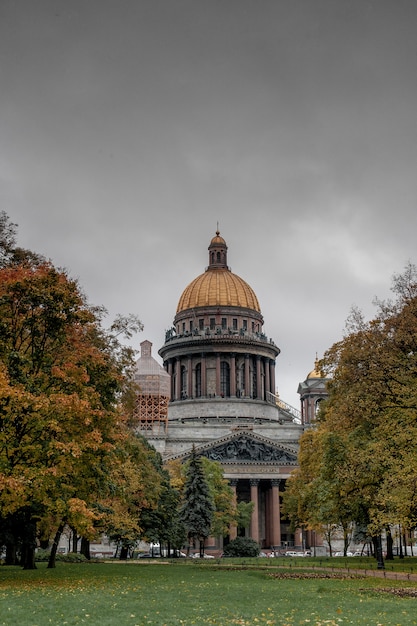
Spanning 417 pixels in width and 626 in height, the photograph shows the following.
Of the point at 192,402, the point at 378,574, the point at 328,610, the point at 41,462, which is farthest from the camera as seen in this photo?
the point at 192,402

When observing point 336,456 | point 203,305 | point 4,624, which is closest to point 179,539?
point 336,456

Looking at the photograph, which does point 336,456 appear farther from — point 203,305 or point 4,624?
point 203,305

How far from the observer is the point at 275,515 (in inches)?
3752

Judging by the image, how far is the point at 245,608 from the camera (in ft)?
68.0

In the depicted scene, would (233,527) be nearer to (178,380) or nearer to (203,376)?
(203,376)

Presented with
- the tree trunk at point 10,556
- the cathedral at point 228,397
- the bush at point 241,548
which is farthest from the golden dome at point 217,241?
the tree trunk at point 10,556

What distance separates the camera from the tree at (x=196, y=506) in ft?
205

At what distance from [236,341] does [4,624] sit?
322ft

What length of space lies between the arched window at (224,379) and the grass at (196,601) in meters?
81.9

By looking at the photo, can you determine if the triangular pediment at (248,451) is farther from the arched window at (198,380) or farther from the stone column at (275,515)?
the arched window at (198,380)

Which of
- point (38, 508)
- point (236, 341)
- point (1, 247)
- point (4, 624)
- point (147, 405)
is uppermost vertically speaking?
point (236, 341)

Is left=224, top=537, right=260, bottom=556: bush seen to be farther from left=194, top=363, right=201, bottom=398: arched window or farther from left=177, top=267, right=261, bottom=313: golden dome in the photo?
left=177, top=267, right=261, bottom=313: golden dome

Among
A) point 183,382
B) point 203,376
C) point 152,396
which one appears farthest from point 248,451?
point 183,382

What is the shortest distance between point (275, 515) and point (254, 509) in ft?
15.8
